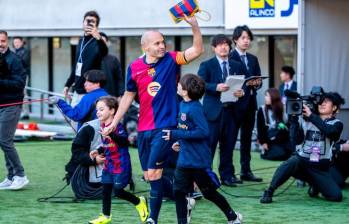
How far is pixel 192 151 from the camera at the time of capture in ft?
31.1

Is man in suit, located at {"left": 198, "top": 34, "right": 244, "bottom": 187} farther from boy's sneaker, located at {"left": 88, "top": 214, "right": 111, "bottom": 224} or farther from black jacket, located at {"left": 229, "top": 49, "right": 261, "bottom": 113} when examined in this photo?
boy's sneaker, located at {"left": 88, "top": 214, "right": 111, "bottom": 224}

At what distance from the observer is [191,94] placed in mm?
9484

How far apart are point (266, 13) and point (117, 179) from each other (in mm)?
8019

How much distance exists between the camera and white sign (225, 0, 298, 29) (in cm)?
1716

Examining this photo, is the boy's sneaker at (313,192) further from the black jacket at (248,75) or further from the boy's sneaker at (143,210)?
the boy's sneaker at (143,210)

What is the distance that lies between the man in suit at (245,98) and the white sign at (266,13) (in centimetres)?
438

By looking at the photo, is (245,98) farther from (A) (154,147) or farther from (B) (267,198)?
(A) (154,147)

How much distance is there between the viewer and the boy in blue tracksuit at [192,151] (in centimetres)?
942

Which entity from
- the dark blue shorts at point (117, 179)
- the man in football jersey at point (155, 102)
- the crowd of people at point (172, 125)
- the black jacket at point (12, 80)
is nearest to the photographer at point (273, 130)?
the crowd of people at point (172, 125)

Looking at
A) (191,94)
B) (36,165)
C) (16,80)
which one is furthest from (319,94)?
(36,165)

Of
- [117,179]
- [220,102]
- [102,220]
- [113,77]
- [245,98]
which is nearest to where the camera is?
[102,220]

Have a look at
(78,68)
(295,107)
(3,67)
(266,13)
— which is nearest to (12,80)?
(3,67)

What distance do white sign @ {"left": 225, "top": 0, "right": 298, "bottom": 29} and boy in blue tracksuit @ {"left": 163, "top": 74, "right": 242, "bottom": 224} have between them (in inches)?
312

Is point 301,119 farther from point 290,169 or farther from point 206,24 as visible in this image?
point 206,24
